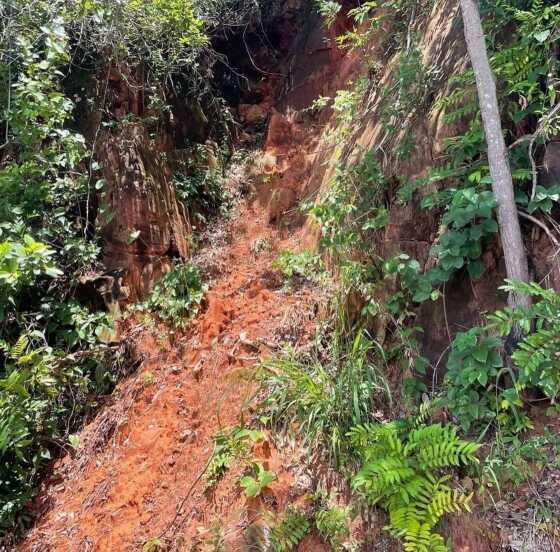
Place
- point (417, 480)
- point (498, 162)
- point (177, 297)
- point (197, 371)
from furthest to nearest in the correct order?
1. point (177, 297)
2. point (197, 371)
3. point (498, 162)
4. point (417, 480)

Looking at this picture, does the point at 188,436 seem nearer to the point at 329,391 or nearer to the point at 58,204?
the point at 329,391

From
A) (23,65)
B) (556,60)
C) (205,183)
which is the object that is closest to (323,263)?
(556,60)

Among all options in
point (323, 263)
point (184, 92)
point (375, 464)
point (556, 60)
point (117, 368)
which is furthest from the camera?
point (184, 92)

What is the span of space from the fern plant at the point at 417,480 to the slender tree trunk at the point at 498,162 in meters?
0.91

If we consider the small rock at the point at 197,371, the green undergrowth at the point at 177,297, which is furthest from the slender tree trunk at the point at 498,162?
the green undergrowth at the point at 177,297

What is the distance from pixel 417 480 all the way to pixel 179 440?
2.18m

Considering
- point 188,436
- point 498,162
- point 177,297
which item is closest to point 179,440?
point 188,436

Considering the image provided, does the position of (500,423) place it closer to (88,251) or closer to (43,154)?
(88,251)

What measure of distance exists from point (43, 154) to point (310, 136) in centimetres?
351

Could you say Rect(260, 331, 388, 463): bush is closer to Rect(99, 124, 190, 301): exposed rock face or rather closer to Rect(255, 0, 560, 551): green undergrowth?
Rect(255, 0, 560, 551): green undergrowth

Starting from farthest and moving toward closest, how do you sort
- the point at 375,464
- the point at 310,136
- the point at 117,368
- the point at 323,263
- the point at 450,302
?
1. the point at 310,136
2. the point at 117,368
3. the point at 323,263
4. the point at 450,302
5. the point at 375,464

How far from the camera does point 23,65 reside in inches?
194

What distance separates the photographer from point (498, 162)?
2654 millimetres

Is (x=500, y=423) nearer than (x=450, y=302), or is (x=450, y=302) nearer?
(x=500, y=423)
